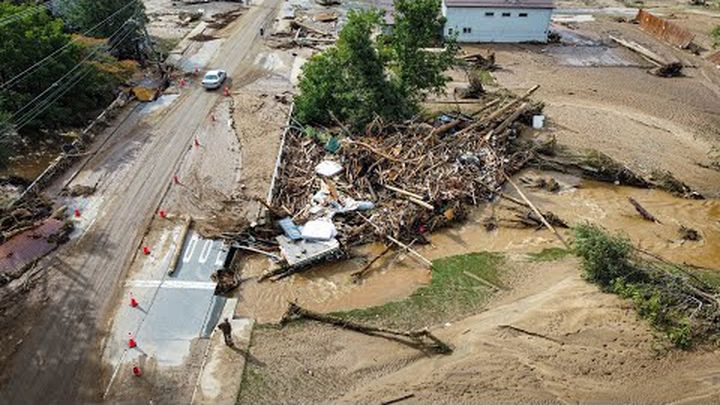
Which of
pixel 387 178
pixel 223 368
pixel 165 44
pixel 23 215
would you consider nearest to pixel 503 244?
pixel 387 178

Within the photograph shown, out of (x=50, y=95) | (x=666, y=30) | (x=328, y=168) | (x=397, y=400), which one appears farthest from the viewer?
(x=666, y=30)

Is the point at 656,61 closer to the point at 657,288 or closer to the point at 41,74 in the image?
the point at 657,288

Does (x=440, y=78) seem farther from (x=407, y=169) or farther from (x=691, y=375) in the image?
(x=691, y=375)

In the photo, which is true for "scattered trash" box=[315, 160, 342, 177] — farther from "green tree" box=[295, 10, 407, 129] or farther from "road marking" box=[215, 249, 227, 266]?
"road marking" box=[215, 249, 227, 266]

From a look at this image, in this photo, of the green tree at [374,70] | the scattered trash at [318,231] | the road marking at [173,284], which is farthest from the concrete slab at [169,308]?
the green tree at [374,70]

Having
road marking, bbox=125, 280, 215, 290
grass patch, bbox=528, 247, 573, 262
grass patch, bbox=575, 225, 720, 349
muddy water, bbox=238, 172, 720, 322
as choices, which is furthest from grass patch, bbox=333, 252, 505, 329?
road marking, bbox=125, 280, 215, 290

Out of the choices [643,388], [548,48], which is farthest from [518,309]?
[548,48]
